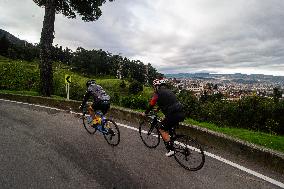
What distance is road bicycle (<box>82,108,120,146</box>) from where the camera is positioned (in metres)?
8.15

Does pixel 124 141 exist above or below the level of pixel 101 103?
below

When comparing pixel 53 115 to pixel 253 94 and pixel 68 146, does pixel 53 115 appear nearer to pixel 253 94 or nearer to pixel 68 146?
pixel 68 146

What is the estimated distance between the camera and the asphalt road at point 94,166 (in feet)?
18.1

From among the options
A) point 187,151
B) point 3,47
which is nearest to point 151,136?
point 187,151

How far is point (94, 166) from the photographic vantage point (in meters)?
6.37

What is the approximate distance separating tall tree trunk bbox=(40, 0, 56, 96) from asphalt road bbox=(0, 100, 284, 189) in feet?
31.3

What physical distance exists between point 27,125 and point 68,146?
128 inches

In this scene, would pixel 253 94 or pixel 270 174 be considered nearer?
pixel 270 174

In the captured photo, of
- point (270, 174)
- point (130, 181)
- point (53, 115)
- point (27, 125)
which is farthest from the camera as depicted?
point (53, 115)

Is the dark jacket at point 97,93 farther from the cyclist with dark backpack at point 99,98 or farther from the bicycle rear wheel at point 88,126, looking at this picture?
the bicycle rear wheel at point 88,126

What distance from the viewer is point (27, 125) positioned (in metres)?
10.3

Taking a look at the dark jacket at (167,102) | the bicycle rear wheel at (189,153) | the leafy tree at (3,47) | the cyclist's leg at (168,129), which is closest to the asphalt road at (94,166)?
the bicycle rear wheel at (189,153)

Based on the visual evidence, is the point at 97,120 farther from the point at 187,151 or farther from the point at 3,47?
the point at 3,47

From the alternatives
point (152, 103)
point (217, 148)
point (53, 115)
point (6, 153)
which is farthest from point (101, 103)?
point (53, 115)
